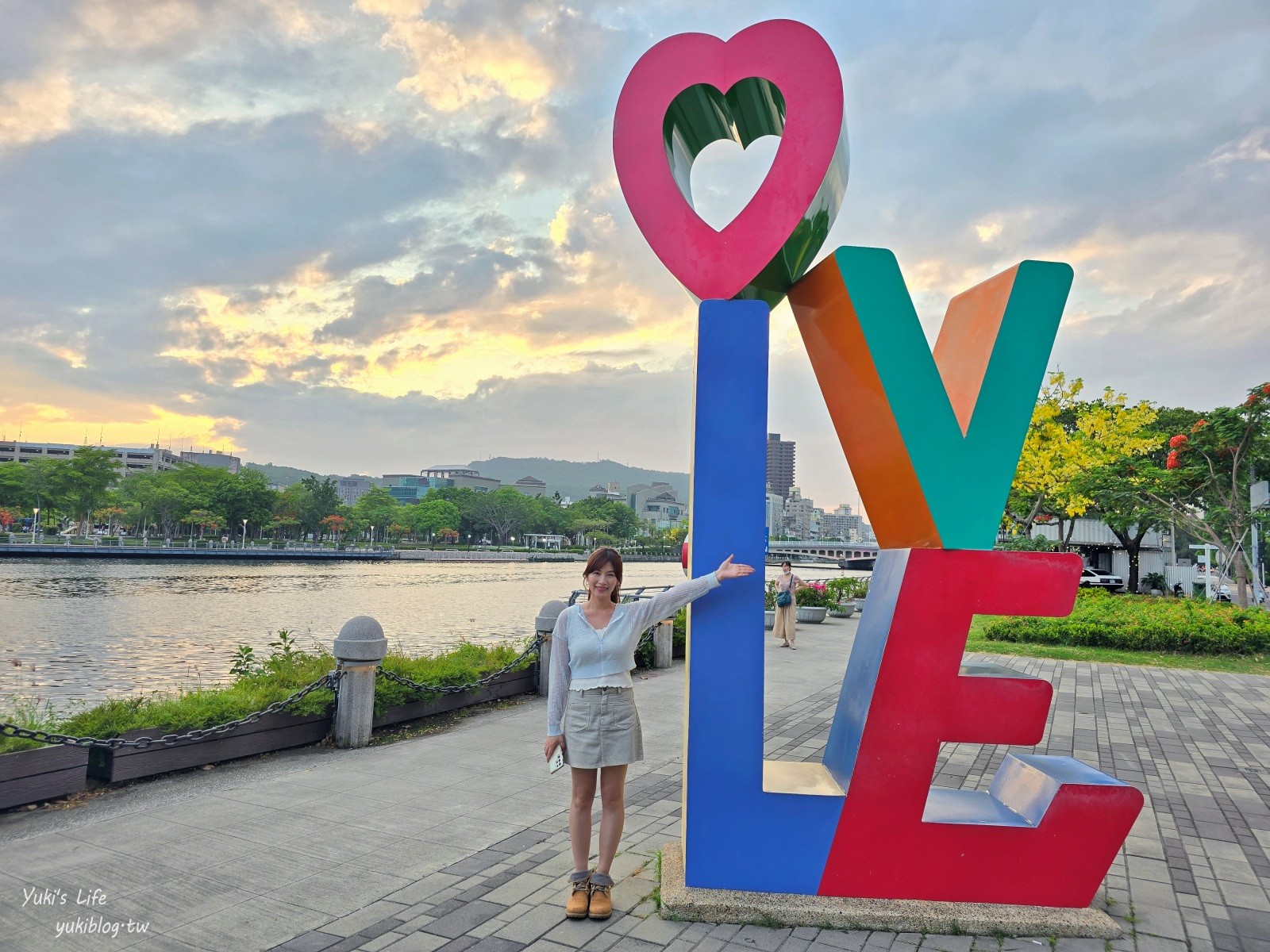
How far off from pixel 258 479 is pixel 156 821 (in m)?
87.6

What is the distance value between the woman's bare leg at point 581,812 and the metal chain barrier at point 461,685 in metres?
4.14

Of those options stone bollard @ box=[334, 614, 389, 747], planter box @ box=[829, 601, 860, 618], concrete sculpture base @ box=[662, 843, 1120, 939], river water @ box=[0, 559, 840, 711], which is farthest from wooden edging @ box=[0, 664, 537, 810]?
planter box @ box=[829, 601, 860, 618]

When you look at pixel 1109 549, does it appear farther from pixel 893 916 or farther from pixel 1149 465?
pixel 893 916

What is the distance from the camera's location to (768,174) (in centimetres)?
415

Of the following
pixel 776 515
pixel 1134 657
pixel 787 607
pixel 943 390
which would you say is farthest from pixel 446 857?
pixel 776 515

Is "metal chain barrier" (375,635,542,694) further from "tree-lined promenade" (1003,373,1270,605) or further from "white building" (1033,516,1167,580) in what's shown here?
"white building" (1033,516,1167,580)

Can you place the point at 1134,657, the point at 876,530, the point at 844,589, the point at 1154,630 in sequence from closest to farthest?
1. the point at 876,530
2. the point at 1134,657
3. the point at 1154,630
4. the point at 844,589

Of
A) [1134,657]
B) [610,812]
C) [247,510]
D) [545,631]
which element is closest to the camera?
[610,812]

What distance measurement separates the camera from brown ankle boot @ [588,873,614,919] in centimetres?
373

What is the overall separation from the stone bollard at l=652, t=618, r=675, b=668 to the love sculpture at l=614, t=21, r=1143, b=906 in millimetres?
7662

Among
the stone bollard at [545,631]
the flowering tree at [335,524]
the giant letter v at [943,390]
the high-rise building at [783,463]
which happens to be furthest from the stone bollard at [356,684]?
the high-rise building at [783,463]

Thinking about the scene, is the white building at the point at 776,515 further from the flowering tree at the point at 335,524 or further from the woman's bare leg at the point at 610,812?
the woman's bare leg at the point at 610,812

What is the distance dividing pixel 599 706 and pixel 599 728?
10cm

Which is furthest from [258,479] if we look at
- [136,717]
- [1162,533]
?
[136,717]
